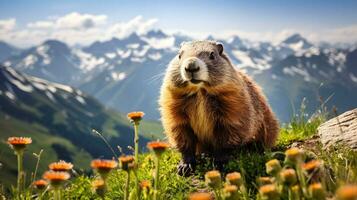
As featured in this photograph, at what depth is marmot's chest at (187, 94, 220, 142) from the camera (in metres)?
7.36

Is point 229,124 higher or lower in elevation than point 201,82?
lower

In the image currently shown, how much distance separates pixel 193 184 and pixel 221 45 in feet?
8.78

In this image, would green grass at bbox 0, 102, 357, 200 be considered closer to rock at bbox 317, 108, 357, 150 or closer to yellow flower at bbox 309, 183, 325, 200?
rock at bbox 317, 108, 357, 150

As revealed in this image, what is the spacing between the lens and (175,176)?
7000 millimetres

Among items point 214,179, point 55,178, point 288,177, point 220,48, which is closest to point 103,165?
point 55,178

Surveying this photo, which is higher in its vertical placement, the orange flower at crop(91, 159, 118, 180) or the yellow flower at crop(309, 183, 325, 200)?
the orange flower at crop(91, 159, 118, 180)

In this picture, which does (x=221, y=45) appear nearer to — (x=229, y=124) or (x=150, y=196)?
(x=229, y=124)

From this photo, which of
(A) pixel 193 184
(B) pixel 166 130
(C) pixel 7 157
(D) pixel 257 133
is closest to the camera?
(A) pixel 193 184

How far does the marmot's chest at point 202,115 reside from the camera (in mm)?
7355

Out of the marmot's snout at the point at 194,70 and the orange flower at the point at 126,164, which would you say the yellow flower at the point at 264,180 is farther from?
the marmot's snout at the point at 194,70

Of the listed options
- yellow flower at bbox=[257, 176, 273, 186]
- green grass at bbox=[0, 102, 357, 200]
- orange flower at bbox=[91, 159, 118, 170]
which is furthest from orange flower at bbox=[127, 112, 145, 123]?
yellow flower at bbox=[257, 176, 273, 186]

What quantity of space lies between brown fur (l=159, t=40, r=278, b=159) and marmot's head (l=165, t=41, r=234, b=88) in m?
0.02

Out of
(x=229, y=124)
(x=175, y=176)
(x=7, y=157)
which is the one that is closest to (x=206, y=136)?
(x=229, y=124)

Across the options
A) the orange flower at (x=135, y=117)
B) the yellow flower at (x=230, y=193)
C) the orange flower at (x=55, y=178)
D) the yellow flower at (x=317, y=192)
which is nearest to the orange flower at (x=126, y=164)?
the orange flower at (x=55, y=178)
